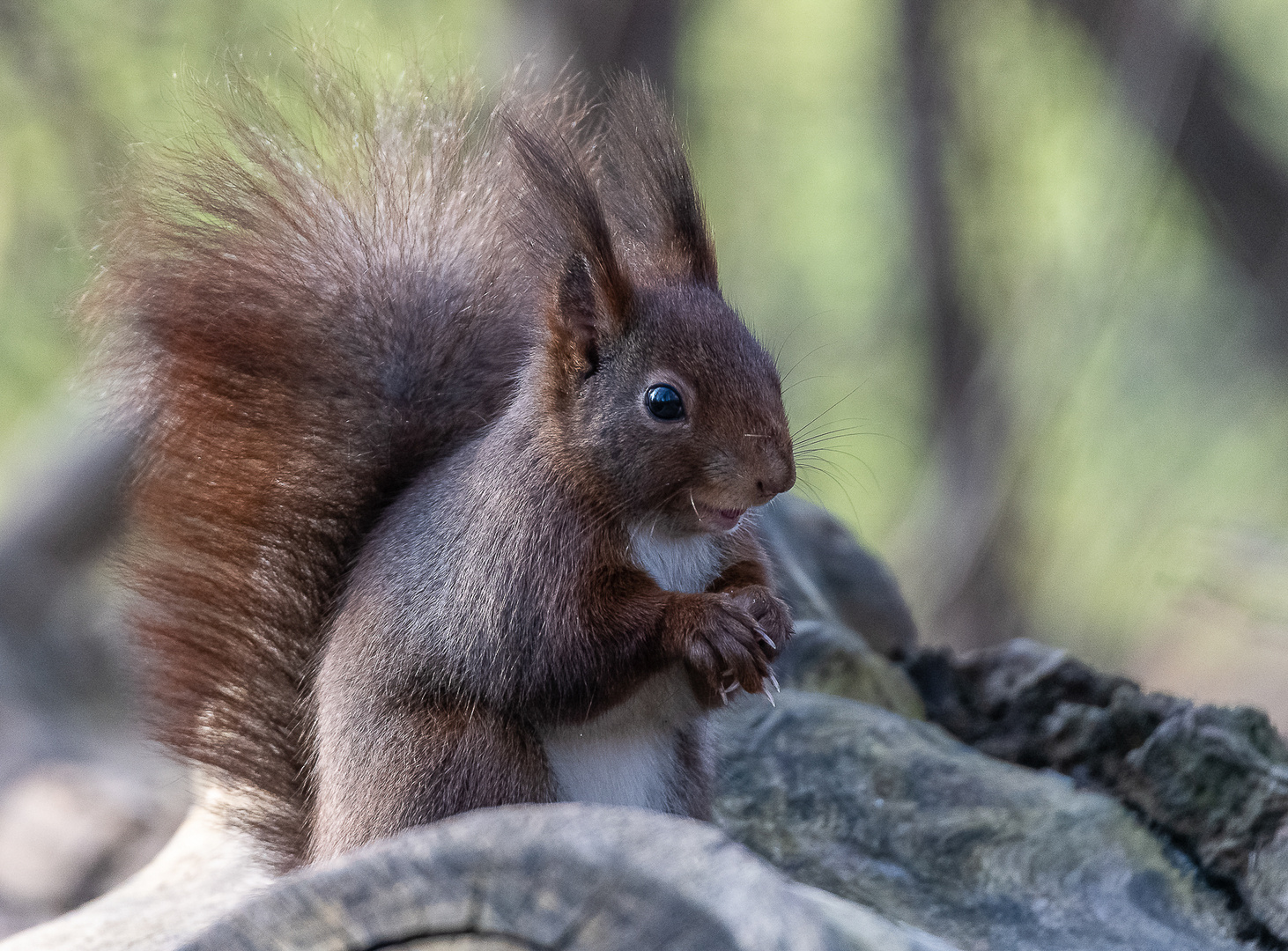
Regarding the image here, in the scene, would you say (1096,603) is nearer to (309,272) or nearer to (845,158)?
(845,158)

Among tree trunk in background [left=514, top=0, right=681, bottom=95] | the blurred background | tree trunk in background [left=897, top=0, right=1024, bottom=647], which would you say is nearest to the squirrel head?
the blurred background

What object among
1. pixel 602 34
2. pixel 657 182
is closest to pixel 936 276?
pixel 602 34

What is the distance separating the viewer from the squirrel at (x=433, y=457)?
4.68ft

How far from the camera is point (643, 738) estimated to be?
1529 mm

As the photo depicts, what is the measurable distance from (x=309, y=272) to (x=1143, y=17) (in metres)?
3.23

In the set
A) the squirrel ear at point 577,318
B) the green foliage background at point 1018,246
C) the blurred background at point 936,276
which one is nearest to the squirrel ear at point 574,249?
the squirrel ear at point 577,318

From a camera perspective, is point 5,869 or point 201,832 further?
point 5,869

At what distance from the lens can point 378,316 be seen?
1684 millimetres

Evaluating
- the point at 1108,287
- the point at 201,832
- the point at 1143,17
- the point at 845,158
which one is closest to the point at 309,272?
the point at 201,832

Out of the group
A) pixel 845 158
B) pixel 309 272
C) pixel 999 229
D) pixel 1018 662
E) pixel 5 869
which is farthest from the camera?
pixel 845 158

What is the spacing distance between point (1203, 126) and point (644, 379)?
3.33m

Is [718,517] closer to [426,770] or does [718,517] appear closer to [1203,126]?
[426,770]

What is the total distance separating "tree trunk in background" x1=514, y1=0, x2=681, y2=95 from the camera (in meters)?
3.38

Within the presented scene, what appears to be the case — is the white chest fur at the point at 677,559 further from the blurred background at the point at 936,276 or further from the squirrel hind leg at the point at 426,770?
the blurred background at the point at 936,276
